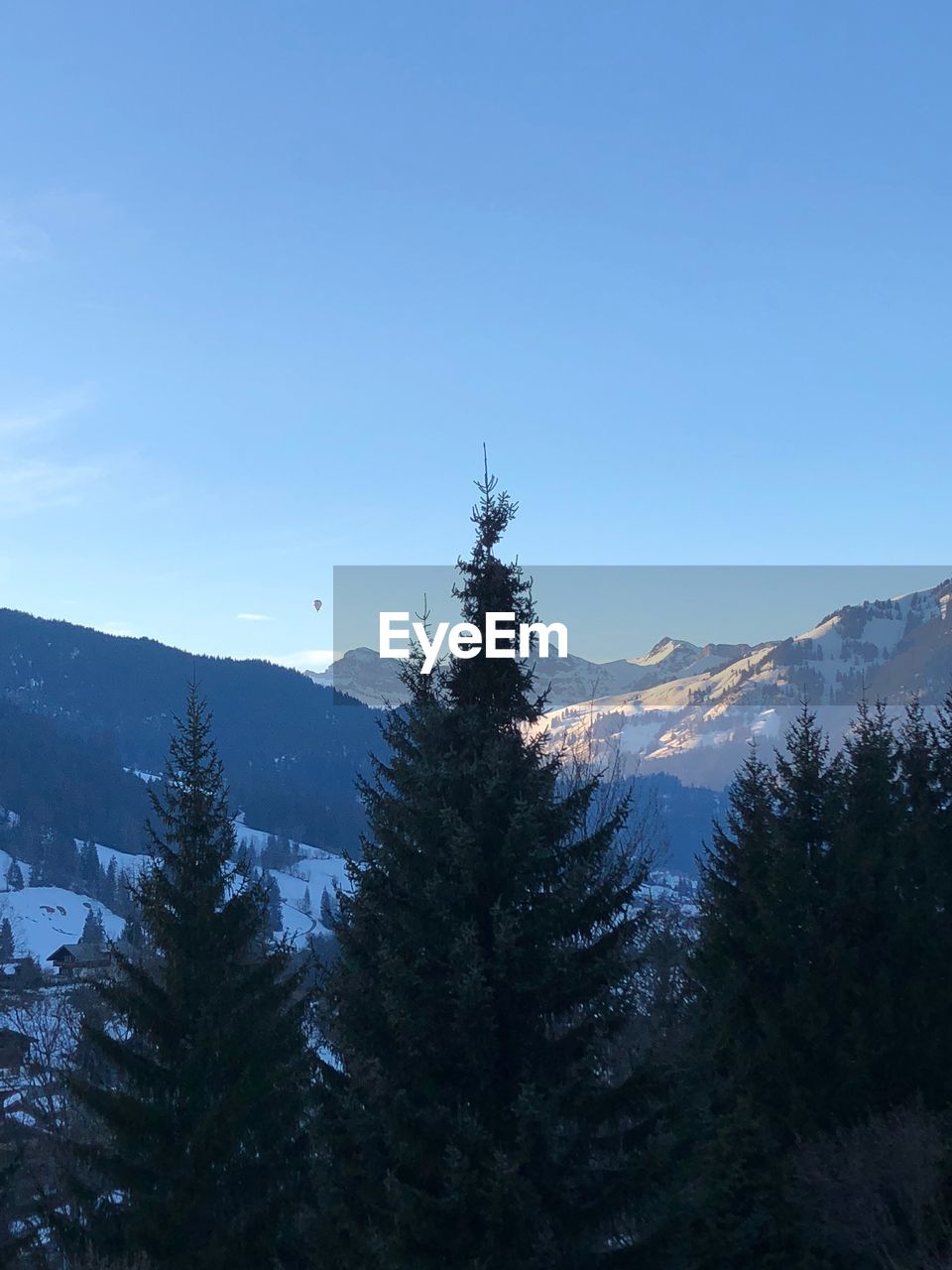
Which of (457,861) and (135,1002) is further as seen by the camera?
(135,1002)

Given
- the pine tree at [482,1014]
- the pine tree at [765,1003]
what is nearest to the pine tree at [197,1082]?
the pine tree at [482,1014]

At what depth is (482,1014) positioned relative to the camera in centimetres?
1570

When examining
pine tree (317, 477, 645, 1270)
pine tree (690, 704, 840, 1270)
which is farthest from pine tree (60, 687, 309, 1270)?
pine tree (690, 704, 840, 1270)

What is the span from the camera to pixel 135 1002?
69.8 feet

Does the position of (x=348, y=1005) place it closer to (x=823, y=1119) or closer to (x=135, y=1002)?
(x=135, y=1002)

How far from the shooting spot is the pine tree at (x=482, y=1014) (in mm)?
14961

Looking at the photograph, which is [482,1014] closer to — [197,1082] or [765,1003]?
[197,1082]

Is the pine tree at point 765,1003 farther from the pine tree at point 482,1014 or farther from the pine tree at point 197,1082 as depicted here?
the pine tree at point 197,1082

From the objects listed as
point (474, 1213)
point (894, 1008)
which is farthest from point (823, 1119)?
point (474, 1213)

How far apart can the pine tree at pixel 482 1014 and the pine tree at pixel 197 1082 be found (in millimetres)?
3708

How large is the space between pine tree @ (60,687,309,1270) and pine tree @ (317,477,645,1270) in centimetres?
371

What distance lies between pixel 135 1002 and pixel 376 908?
6.79 m

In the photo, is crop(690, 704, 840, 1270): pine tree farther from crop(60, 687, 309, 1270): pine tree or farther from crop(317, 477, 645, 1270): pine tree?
crop(60, 687, 309, 1270): pine tree

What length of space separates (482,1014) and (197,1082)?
8.08 m
